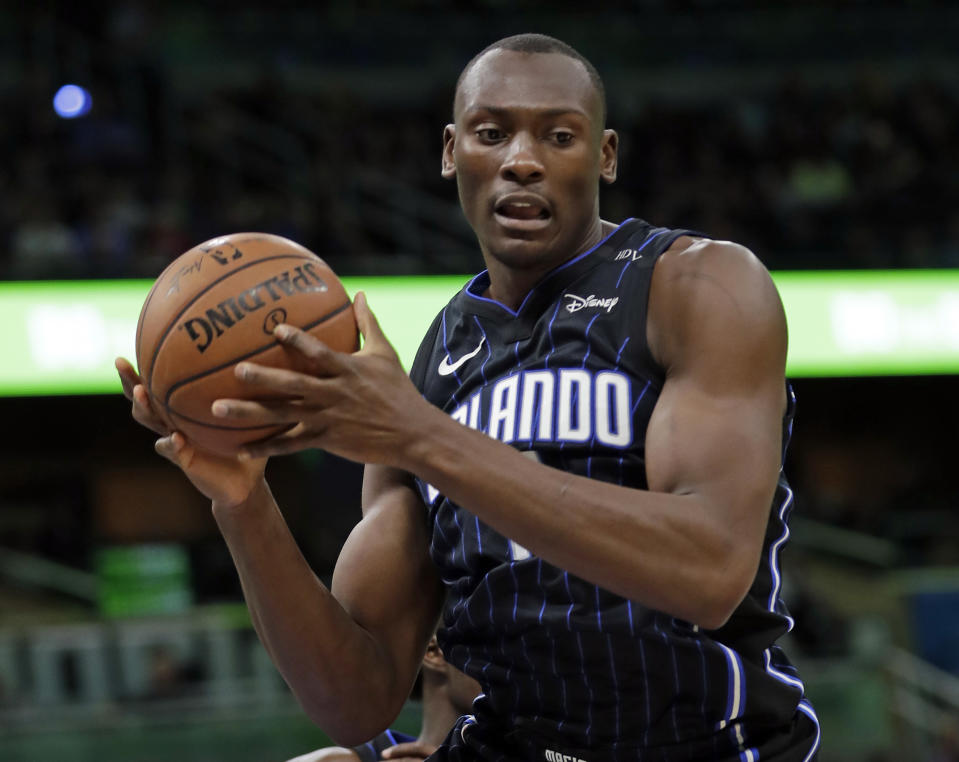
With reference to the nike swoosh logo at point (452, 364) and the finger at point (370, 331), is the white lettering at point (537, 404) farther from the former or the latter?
the finger at point (370, 331)

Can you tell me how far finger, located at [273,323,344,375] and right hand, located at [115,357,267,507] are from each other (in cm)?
38

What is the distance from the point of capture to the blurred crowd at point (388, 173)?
10875mm

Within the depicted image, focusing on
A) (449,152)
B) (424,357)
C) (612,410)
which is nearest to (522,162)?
(449,152)

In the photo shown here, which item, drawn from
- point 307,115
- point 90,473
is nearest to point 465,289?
point 307,115

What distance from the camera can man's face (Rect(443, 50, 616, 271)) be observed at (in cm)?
261

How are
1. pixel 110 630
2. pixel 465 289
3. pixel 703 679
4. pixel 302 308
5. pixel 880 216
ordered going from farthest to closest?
pixel 880 216 → pixel 110 630 → pixel 465 289 → pixel 703 679 → pixel 302 308

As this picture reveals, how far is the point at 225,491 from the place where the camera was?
8.26 feet

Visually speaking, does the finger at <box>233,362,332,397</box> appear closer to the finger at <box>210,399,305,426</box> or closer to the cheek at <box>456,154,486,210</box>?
the finger at <box>210,399,305,426</box>

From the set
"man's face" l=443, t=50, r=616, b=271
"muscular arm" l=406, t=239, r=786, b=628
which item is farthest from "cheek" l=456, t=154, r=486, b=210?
"muscular arm" l=406, t=239, r=786, b=628

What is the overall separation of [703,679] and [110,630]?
7.09 metres

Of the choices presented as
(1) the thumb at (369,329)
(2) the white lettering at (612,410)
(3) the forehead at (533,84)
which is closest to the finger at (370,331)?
(1) the thumb at (369,329)

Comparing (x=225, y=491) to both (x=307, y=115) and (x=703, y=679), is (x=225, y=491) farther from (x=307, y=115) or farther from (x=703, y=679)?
(x=307, y=115)

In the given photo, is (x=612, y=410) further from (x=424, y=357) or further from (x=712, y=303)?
(x=424, y=357)

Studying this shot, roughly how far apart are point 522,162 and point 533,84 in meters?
0.17
